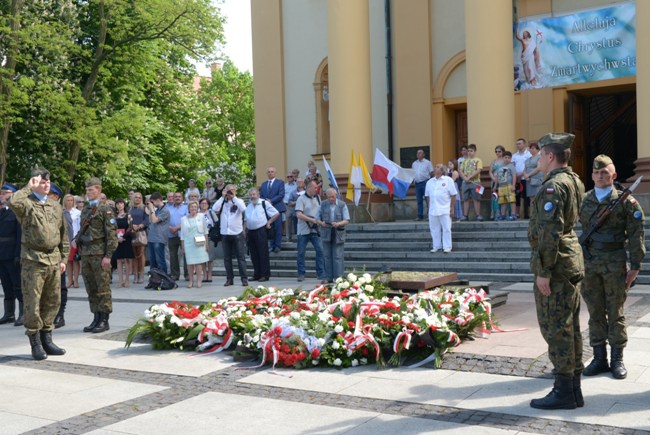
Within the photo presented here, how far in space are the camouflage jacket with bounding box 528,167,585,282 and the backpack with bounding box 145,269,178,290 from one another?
10470mm

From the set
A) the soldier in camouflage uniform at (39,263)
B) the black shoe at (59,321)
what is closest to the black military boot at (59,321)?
the black shoe at (59,321)

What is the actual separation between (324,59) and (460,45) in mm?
4262

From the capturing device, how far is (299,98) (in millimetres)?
24422

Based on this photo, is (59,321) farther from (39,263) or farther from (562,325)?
(562,325)

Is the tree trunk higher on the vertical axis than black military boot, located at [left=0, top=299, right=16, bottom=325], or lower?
higher

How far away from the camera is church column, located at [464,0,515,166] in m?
18.4

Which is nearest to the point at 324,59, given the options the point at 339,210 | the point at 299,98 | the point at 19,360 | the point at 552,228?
the point at 299,98

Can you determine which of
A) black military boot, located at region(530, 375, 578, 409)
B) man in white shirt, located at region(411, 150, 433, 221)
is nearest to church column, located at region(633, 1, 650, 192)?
man in white shirt, located at region(411, 150, 433, 221)

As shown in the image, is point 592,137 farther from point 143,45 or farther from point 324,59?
point 143,45

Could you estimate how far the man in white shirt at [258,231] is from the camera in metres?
15.8

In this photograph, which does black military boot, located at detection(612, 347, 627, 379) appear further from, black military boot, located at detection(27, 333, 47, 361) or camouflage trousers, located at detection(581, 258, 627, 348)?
black military boot, located at detection(27, 333, 47, 361)

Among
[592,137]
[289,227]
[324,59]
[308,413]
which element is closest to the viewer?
[308,413]

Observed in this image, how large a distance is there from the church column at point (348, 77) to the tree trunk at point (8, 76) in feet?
31.8

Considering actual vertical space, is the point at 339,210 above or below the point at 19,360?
above
